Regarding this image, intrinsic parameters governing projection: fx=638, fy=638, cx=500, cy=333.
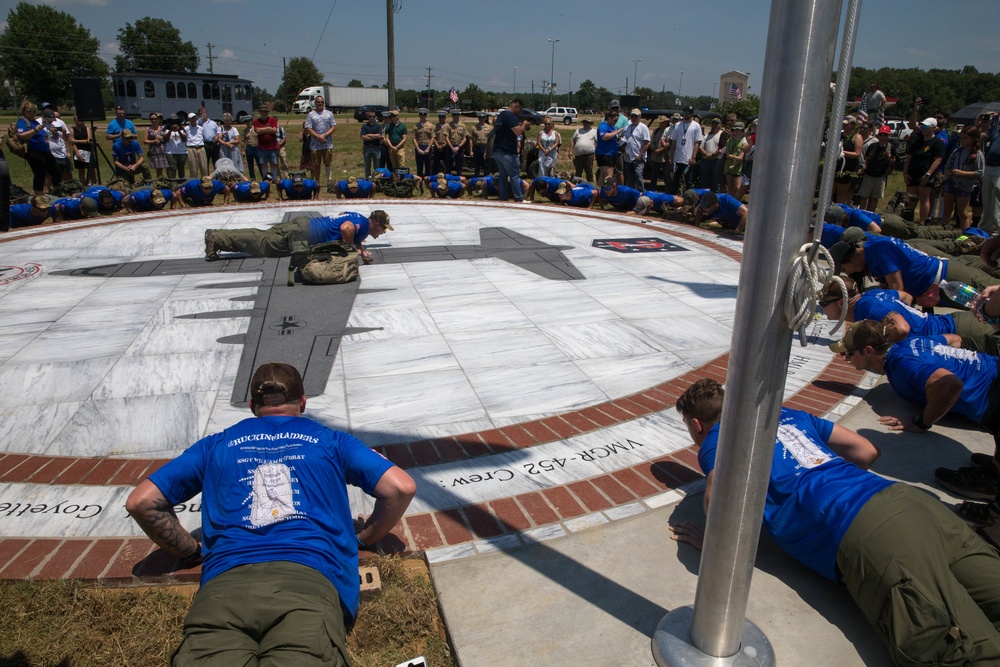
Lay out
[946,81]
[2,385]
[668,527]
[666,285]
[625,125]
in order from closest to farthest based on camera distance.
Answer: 1. [668,527]
2. [2,385]
3. [666,285]
4. [625,125]
5. [946,81]

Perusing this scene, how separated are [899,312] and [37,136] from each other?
14732 mm

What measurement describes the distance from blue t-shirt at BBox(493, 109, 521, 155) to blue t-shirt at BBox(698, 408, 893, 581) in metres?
10.1

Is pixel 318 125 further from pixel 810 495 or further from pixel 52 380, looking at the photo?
pixel 810 495

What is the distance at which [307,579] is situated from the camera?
219 centimetres

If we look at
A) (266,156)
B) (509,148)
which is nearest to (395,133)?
(266,156)

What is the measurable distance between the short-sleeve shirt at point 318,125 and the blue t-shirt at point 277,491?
42.1 feet

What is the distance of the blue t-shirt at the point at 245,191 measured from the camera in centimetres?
1274

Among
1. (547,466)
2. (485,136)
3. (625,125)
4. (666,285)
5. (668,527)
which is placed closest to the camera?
(668,527)

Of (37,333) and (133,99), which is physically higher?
(133,99)

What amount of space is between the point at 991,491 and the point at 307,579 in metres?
3.38

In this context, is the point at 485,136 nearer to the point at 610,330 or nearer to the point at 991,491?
the point at 610,330

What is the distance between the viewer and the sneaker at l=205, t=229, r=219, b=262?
25.9 ft

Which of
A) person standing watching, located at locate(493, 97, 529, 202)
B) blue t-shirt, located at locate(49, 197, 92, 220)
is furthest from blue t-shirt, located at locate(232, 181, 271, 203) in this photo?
person standing watching, located at locate(493, 97, 529, 202)

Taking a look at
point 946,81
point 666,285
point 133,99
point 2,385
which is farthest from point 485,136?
point 946,81
